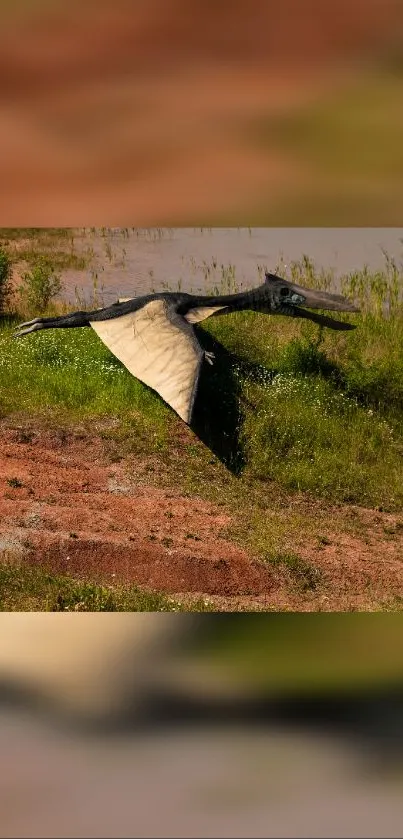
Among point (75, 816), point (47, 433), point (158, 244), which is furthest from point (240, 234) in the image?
point (75, 816)

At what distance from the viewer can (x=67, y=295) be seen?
3.11m

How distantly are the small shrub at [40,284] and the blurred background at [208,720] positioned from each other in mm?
1649

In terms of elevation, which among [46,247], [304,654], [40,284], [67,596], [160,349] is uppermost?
[46,247]

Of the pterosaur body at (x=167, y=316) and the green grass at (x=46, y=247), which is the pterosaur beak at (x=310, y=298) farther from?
the green grass at (x=46, y=247)

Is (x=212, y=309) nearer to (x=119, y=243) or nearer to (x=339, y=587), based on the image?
(x=119, y=243)

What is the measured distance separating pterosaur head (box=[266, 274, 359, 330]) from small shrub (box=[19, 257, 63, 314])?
69 centimetres

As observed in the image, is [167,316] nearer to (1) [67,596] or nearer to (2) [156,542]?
(2) [156,542]

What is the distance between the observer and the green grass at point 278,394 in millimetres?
2762

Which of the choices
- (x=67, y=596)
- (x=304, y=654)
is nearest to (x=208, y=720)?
(x=304, y=654)

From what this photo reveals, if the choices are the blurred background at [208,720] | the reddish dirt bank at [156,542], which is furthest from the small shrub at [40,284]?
the blurred background at [208,720]

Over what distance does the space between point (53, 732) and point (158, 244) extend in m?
2.04

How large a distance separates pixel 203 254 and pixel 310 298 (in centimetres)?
36

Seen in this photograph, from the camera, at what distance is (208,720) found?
1238mm

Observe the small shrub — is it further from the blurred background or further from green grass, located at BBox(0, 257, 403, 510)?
the blurred background
